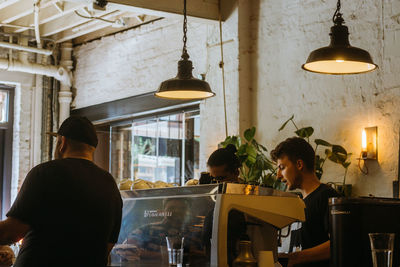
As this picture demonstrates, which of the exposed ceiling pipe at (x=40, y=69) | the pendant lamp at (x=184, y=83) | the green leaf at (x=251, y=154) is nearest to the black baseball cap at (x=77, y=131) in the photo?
the pendant lamp at (x=184, y=83)

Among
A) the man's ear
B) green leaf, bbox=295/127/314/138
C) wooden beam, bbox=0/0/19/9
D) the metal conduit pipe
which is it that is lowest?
the man's ear

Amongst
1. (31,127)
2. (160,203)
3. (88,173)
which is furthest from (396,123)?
(31,127)

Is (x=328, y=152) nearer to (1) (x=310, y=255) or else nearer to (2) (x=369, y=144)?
(2) (x=369, y=144)

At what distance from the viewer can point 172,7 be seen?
6.02m

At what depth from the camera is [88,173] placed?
3010 millimetres

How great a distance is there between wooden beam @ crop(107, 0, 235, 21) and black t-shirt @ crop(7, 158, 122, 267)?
3.07 metres

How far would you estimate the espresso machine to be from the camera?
248cm

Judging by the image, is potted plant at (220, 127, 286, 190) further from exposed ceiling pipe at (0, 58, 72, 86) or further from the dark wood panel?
exposed ceiling pipe at (0, 58, 72, 86)

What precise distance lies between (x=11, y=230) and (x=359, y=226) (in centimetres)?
143

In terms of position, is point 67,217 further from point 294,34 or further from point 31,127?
point 31,127

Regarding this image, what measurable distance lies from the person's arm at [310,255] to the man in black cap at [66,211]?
3.13 feet

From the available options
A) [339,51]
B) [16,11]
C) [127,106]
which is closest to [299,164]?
[339,51]

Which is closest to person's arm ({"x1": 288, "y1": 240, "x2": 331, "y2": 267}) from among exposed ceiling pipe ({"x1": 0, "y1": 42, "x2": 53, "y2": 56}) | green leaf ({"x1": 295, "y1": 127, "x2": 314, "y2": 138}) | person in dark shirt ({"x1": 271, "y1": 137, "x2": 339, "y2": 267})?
person in dark shirt ({"x1": 271, "y1": 137, "x2": 339, "y2": 267})

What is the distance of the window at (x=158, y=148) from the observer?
710 cm
